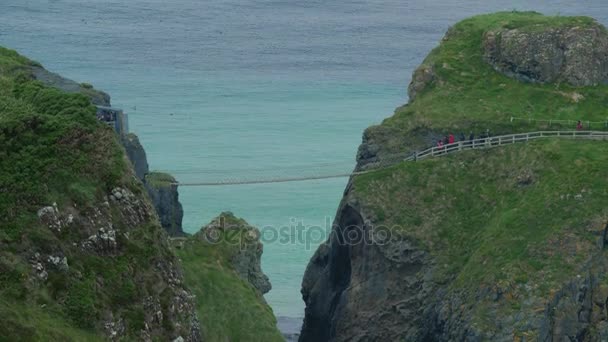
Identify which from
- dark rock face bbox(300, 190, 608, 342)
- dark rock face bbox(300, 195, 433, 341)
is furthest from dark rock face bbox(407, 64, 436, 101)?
dark rock face bbox(300, 195, 433, 341)

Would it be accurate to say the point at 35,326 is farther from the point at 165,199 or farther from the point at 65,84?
the point at 165,199

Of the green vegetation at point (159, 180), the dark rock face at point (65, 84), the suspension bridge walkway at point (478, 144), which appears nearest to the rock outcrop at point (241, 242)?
the green vegetation at point (159, 180)

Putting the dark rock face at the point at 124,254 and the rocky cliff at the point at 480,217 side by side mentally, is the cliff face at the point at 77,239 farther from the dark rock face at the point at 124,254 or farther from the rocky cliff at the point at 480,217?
the rocky cliff at the point at 480,217

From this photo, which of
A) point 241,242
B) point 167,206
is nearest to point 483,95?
point 167,206

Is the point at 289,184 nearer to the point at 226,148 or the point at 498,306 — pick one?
the point at 226,148

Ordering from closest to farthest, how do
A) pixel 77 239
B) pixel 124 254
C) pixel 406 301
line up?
1. pixel 77 239
2. pixel 124 254
3. pixel 406 301
